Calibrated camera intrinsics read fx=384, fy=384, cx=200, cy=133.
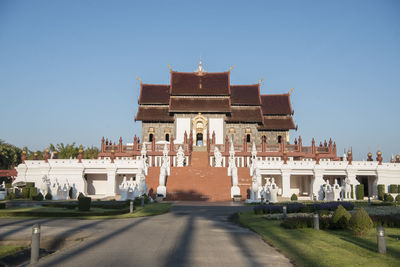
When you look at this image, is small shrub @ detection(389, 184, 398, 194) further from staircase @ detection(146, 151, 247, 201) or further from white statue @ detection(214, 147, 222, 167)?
white statue @ detection(214, 147, 222, 167)

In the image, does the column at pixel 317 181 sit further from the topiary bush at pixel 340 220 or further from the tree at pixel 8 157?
the tree at pixel 8 157

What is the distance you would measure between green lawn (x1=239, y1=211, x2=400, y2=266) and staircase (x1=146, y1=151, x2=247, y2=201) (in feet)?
51.2

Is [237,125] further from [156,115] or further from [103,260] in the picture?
[103,260]

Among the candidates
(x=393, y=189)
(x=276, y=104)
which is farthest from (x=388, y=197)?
(x=276, y=104)

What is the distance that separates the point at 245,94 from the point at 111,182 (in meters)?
22.3

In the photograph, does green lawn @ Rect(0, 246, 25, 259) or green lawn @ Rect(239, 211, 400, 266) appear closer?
green lawn @ Rect(239, 211, 400, 266)

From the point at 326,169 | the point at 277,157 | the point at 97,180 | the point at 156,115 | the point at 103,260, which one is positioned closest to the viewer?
the point at 103,260

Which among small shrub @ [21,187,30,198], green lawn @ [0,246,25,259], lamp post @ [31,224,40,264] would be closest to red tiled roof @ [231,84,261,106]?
small shrub @ [21,187,30,198]

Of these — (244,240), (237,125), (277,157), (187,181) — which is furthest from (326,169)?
(244,240)

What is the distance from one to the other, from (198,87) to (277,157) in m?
13.8

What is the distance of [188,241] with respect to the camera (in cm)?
938

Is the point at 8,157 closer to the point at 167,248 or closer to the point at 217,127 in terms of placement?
the point at 217,127

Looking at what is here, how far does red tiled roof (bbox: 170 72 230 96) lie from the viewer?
149 ft

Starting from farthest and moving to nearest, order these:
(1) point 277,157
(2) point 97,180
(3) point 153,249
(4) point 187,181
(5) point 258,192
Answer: (1) point 277,157 < (2) point 97,180 < (4) point 187,181 < (5) point 258,192 < (3) point 153,249
